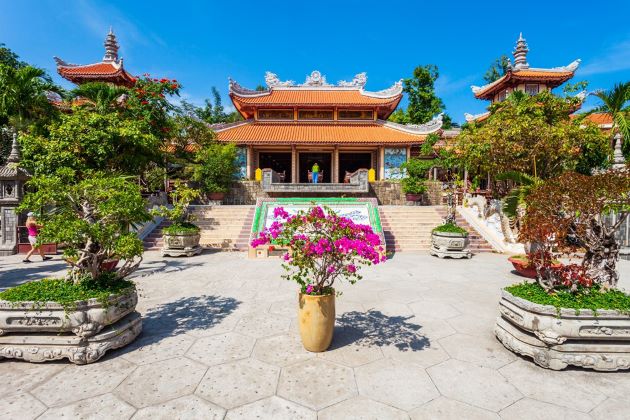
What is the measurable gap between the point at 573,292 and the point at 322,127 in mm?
19107

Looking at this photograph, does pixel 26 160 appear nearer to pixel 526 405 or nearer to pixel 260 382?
pixel 260 382

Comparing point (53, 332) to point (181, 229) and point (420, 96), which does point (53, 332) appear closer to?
point (181, 229)

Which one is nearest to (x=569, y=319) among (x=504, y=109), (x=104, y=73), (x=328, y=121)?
(x=504, y=109)

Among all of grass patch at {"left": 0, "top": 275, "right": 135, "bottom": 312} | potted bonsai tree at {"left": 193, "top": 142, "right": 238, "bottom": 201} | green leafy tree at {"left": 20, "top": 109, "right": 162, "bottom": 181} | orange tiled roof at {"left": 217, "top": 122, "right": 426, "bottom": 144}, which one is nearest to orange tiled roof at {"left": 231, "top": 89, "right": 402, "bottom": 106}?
orange tiled roof at {"left": 217, "top": 122, "right": 426, "bottom": 144}

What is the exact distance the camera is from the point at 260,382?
2.87m

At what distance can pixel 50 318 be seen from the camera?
3209 mm

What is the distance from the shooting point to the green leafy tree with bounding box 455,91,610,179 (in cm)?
963

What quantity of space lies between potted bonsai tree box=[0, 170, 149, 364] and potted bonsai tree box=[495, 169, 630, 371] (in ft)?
15.7

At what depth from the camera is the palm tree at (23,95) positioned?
761 centimetres

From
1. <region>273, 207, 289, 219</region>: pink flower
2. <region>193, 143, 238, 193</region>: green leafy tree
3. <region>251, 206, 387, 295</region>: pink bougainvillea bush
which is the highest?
<region>193, 143, 238, 193</region>: green leafy tree

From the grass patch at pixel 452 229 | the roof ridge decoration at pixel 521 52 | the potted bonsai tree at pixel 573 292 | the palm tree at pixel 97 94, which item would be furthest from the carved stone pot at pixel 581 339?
the roof ridge decoration at pixel 521 52

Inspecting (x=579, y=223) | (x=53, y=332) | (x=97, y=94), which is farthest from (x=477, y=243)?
(x=97, y=94)

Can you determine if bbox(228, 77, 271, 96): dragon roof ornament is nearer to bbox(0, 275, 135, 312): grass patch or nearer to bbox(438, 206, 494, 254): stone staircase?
bbox(438, 206, 494, 254): stone staircase

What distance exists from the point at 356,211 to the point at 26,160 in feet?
31.1
